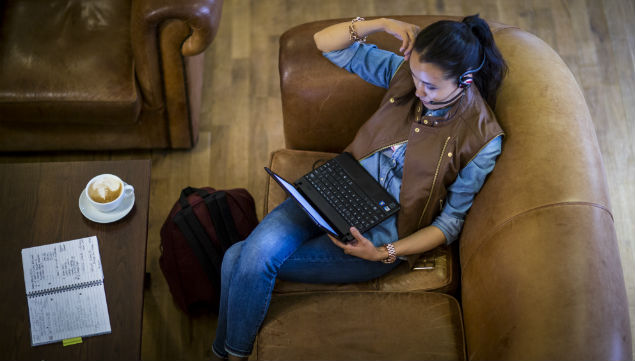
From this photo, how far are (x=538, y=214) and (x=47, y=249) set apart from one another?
1.21 metres

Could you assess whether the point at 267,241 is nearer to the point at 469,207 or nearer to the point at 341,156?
the point at 341,156

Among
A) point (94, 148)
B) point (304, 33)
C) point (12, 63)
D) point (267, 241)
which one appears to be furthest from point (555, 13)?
point (12, 63)

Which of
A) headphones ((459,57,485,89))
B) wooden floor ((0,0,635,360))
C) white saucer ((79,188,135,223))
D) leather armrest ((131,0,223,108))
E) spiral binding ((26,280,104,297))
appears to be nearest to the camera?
headphones ((459,57,485,89))

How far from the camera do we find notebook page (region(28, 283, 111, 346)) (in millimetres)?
1287

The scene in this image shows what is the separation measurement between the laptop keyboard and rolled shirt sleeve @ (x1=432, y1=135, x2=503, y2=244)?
0.53ft

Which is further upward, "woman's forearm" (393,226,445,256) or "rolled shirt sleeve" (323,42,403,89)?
"rolled shirt sleeve" (323,42,403,89)

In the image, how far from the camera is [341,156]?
1533 millimetres

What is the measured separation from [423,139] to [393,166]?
126 mm

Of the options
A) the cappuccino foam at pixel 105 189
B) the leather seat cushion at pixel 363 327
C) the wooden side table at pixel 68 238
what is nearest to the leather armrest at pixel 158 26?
the wooden side table at pixel 68 238

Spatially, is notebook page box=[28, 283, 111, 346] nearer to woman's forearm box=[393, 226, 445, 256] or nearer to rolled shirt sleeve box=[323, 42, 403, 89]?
woman's forearm box=[393, 226, 445, 256]

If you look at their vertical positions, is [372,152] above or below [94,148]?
above

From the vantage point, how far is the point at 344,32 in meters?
1.47

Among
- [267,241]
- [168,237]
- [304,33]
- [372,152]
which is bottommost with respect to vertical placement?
[168,237]

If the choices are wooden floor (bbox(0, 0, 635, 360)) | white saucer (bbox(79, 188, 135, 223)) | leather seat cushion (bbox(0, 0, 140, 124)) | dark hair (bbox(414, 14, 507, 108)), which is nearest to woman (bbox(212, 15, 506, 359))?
dark hair (bbox(414, 14, 507, 108))
